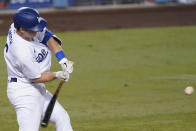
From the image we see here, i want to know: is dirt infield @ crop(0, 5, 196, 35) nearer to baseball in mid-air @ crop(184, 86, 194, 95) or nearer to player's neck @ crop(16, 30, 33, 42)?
baseball in mid-air @ crop(184, 86, 194, 95)

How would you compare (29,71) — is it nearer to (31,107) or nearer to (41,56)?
(41,56)

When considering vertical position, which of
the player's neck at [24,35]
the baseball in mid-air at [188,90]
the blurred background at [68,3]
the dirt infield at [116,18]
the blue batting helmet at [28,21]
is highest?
the blue batting helmet at [28,21]

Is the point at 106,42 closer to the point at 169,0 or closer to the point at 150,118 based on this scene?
the point at 169,0

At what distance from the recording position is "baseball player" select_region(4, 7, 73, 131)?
5.23 meters

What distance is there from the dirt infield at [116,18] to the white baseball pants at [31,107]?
1185 cm

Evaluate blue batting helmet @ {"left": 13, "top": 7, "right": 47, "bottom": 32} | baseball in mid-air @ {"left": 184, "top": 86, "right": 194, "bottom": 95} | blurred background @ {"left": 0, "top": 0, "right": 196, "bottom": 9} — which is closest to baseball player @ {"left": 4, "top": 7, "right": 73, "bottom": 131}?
blue batting helmet @ {"left": 13, "top": 7, "right": 47, "bottom": 32}

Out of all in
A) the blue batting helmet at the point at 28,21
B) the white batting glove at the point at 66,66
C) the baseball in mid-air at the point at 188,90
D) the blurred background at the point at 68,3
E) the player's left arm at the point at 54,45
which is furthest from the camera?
the blurred background at the point at 68,3

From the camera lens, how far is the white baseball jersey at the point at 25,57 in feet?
17.1

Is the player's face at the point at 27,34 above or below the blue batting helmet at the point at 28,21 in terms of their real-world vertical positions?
below

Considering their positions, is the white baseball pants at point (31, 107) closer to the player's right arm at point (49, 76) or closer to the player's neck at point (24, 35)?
the player's right arm at point (49, 76)

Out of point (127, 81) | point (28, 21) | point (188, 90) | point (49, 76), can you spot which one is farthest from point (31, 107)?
point (127, 81)

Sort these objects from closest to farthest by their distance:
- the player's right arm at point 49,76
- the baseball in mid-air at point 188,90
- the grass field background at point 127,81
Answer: the player's right arm at point 49,76 < the grass field background at point 127,81 < the baseball in mid-air at point 188,90

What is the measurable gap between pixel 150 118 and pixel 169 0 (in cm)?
1220

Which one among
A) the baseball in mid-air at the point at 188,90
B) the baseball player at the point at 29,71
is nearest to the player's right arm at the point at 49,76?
the baseball player at the point at 29,71
